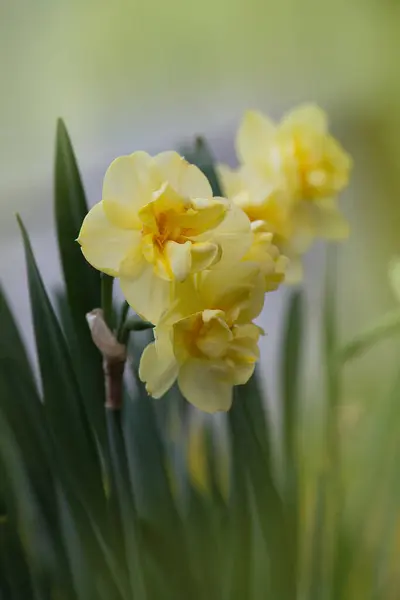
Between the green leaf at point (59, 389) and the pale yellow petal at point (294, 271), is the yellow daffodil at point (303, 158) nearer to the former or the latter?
the pale yellow petal at point (294, 271)

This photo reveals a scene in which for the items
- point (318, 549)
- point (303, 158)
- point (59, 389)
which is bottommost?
point (318, 549)

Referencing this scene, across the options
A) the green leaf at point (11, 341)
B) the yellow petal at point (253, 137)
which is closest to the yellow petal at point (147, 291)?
the green leaf at point (11, 341)

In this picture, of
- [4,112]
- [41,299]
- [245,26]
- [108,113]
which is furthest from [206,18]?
[41,299]

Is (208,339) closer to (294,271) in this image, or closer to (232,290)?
(232,290)

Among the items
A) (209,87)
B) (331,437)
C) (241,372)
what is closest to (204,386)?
(241,372)

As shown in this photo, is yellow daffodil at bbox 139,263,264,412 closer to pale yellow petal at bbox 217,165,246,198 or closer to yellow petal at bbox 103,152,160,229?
yellow petal at bbox 103,152,160,229

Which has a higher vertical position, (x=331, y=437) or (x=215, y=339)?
(x=215, y=339)
